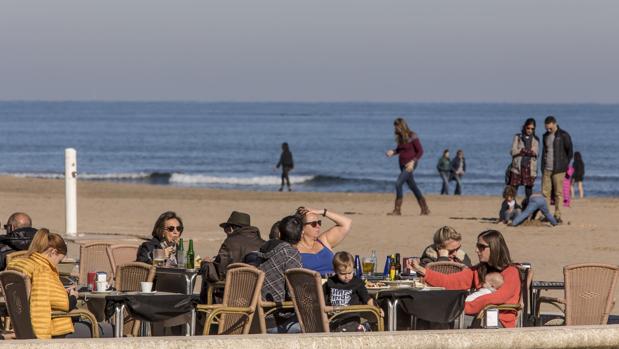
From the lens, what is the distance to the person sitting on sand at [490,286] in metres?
10.2

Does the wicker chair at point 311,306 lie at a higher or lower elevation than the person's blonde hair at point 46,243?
lower

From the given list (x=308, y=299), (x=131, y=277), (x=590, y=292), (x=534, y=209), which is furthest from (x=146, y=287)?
(x=534, y=209)

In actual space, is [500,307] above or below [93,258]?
below

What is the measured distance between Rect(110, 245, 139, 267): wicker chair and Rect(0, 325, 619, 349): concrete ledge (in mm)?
Result: 4458

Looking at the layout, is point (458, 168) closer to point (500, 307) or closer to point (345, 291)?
point (500, 307)

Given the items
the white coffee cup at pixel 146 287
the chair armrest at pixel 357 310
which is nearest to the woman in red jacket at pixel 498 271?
the chair armrest at pixel 357 310

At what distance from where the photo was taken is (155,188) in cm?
4000

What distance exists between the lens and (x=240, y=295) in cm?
992

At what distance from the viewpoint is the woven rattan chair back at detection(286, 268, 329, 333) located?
9578 millimetres

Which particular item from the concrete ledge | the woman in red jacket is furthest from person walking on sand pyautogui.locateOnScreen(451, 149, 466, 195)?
the concrete ledge

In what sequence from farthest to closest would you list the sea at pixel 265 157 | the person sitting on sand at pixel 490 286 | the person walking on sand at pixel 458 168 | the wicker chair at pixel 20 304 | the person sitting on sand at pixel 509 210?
the sea at pixel 265 157 < the person walking on sand at pixel 458 168 < the person sitting on sand at pixel 509 210 < the person sitting on sand at pixel 490 286 < the wicker chair at pixel 20 304

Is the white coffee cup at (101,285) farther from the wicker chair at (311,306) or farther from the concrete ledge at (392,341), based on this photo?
the concrete ledge at (392,341)

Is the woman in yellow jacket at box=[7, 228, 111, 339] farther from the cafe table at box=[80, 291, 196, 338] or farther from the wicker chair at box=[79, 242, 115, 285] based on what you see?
the wicker chair at box=[79, 242, 115, 285]

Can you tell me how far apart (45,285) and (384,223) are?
1412cm
